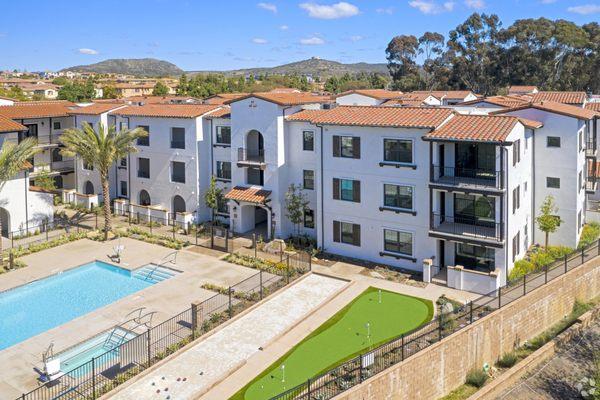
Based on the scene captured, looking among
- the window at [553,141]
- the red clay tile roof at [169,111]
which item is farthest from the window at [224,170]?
the window at [553,141]

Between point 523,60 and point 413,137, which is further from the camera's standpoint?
point 523,60

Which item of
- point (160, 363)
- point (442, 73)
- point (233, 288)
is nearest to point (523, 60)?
point (442, 73)

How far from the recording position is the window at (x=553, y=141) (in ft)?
101

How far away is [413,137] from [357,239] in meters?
6.76

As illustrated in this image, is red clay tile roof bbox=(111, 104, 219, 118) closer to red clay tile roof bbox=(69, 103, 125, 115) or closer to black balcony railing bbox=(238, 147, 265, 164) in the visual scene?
red clay tile roof bbox=(69, 103, 125, 115)

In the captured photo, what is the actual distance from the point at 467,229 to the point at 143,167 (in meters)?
25.9

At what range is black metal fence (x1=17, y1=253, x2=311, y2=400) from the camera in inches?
728

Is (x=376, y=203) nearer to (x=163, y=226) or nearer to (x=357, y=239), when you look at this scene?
(x=357, y=239)

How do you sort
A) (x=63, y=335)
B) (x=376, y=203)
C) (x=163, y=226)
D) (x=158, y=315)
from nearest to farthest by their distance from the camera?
(x=63, y=335) → (x=158, y=315) → (x=376, y=203) → (x=163, y=226)

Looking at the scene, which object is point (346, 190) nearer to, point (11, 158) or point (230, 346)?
point (230, 346)

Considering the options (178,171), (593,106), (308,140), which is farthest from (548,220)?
(178,171)

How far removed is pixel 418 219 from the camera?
1149 inches

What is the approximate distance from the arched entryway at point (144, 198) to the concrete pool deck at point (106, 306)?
6.61 m

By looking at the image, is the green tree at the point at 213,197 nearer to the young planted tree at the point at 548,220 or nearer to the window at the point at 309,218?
the window at the point at 309,218
